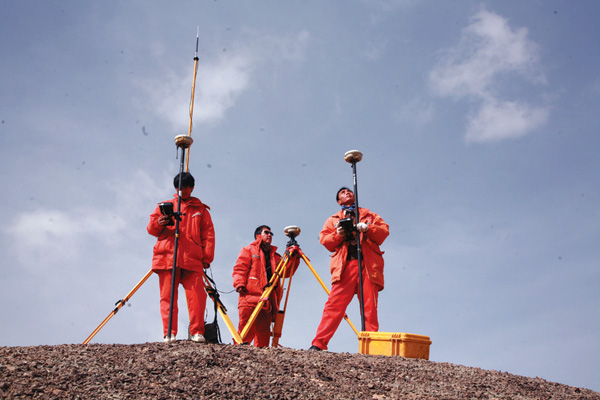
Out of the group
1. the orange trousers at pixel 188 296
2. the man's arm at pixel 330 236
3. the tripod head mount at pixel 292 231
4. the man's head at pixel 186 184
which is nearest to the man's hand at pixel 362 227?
the man's arm at pixel 330 236

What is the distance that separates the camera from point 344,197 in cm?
739

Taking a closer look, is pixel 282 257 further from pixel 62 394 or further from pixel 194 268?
pixel 62 394

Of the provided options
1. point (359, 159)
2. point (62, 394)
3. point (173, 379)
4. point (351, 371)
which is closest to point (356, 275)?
point (359, 159)

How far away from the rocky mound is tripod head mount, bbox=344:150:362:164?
294cm

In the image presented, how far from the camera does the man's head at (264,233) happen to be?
884cm

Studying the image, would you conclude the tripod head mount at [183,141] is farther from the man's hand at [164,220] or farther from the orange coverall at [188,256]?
the man's hand at [164,220]

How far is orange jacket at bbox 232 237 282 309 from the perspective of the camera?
8.32 meters

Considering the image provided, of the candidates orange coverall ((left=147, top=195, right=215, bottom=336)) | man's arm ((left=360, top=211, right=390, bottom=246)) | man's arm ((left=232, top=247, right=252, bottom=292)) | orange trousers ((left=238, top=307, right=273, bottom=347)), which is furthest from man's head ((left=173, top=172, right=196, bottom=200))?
orange trousers ((left=238, top=307, right=273, bottom=347))

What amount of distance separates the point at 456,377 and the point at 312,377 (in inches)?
57.5

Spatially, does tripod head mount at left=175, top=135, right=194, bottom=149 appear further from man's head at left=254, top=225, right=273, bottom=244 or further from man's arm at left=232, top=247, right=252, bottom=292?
man's head at left=254, top=225, right=273, bottom=244

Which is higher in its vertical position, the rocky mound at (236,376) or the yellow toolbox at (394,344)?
the yellow toolbox at (394,344)

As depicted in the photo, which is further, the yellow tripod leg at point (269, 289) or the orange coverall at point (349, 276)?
the yellow tripod leg at point (269, 289)

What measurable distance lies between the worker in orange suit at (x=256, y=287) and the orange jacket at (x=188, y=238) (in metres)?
2.02

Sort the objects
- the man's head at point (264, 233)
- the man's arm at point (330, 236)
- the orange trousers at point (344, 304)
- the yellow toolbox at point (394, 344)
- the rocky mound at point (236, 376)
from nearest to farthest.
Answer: the rocky mound at point (236, 376) → the yellow toolbox at point (394, 344) → the orange trousers at point (344, 304) → the man's arm at point (330, 236) → the man's head at point (264, 233)
